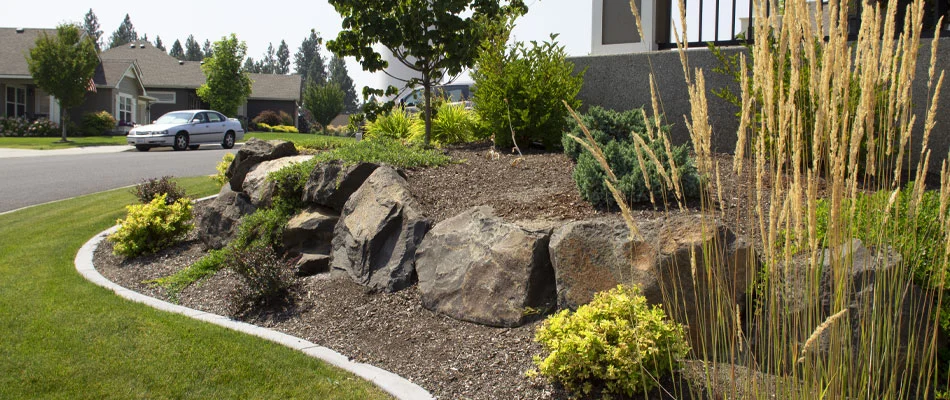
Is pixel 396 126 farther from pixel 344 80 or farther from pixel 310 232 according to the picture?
pixel 344 80

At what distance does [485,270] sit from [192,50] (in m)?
121

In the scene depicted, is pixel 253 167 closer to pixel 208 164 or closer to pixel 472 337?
pixel 472 337

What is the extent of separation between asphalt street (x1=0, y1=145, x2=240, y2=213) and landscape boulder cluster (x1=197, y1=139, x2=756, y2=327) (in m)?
5.58

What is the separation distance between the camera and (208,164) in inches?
723

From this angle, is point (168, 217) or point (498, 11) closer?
point (168, 217)

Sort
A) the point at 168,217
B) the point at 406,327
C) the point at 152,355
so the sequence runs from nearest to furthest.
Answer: the point at 152,355, the point at 406,327, the point at 168,217

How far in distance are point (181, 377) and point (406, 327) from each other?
1538 mm

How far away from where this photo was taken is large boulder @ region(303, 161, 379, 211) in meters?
7.19

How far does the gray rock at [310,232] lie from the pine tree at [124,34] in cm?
10666

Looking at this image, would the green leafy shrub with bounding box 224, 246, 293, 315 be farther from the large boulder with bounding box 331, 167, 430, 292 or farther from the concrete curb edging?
the large boulder with bounding box 331, 167, 430, 292

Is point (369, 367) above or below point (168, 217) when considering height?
below

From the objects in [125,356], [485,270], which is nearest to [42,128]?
[125,356]

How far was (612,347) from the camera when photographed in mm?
3924

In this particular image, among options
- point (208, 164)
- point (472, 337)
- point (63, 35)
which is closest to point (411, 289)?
point (472, 337)
